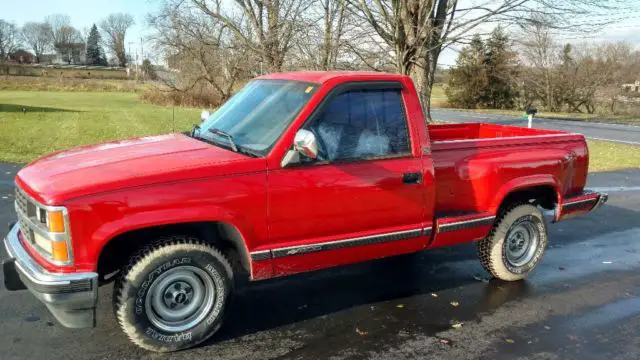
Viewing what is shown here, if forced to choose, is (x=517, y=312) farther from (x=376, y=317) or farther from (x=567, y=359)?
(x=376, y=317)

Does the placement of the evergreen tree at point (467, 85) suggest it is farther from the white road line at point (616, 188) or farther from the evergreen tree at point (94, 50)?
the evergreen tree at point (94, 50)

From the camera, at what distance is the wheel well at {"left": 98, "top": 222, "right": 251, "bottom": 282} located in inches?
152

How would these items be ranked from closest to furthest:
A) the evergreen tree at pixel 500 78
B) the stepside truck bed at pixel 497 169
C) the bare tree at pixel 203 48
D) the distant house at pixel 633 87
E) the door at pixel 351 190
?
the door at pixel 351 190
the stepside truck bed at pixel 497 169
the bare tree at pixel 203 48
the evergreen tree at pixel 500 78
the distant house at pixel 633 87

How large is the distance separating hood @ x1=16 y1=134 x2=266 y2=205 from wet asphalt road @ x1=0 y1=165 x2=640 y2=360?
1.18 m

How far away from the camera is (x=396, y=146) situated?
4598 mm

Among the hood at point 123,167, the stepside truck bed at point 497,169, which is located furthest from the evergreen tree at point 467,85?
the hood at point 123,167

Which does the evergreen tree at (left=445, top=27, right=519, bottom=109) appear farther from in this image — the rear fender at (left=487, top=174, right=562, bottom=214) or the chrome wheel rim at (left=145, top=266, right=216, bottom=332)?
the chrome wheel rim at (left=145, top=266, right=216, bottom=332)

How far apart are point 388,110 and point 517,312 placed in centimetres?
215

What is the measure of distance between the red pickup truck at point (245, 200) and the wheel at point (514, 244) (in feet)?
1.01

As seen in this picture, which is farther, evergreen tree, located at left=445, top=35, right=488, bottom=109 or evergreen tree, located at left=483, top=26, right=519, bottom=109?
evergreen tree, located at left=445, top=35, right=488, bottom=109

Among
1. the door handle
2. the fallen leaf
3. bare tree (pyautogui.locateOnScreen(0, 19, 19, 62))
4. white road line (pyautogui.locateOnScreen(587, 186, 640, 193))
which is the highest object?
bare tree (pyautogui.locateOnScreen(0, 19, 19, 62))

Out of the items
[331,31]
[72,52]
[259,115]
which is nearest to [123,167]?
[259,115]

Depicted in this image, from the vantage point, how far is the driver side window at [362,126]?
14.0ft

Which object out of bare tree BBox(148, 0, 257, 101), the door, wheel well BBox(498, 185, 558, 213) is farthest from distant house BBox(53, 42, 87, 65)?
the door
